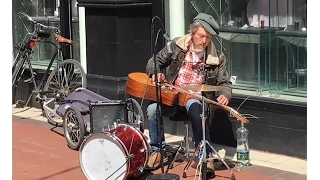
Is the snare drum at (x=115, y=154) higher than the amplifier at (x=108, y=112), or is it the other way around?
the amplifier at (x=108, y=112)

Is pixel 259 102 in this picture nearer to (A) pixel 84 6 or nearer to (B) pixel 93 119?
(B) pixel 93 119

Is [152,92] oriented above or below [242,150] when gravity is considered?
above

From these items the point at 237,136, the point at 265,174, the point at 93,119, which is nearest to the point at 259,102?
the point at 237,136

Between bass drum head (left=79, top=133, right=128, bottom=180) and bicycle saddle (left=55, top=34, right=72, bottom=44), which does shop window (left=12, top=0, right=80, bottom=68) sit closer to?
bicycle saddle (left=55, top=34, right=72, bottom=44)

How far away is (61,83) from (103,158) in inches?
113

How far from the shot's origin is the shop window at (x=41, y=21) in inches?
345

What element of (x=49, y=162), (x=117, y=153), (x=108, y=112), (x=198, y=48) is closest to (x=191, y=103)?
(x=198, y=48)

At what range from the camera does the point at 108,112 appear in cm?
648

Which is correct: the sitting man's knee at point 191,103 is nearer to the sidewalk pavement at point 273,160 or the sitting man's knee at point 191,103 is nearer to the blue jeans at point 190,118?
the blue jeans at point 190,118

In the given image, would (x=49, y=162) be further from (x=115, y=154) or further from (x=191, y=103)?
(x=191, y=103)

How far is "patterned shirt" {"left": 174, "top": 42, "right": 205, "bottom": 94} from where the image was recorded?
599cm

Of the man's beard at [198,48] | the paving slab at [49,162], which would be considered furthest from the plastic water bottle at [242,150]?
the man's beard at [198,48]

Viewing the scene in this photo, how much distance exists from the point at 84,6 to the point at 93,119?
189cm

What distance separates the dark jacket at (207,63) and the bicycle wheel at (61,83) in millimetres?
1955
